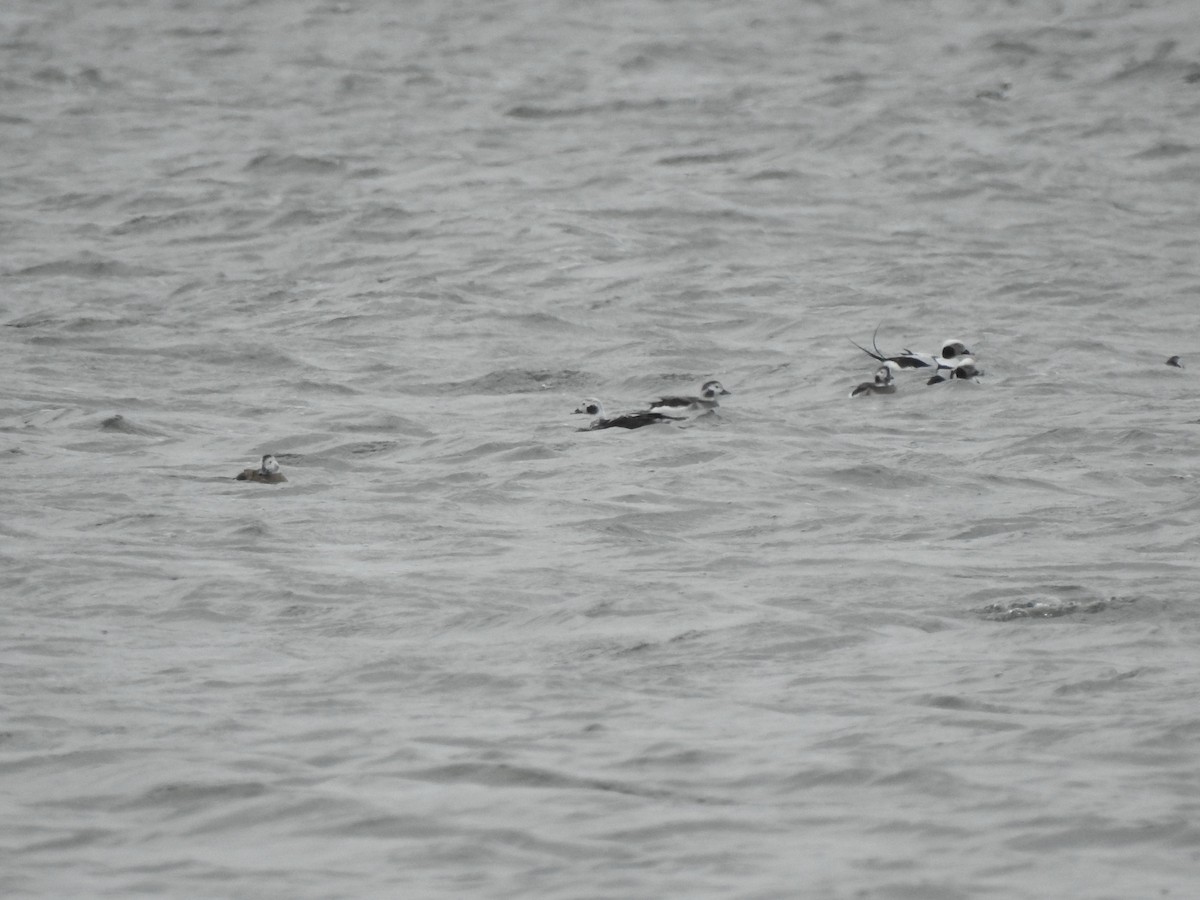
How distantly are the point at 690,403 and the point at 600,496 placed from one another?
2483mm

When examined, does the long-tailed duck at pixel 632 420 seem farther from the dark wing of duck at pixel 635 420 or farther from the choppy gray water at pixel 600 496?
the choppy gray water at pixel 600 496

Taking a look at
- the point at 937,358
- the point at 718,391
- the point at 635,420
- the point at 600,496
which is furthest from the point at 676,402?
the point at 937,358

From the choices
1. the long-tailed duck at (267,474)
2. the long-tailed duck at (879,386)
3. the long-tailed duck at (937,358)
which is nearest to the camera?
the long-tailed duck at (267,474)

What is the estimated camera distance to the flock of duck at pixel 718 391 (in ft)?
45.1

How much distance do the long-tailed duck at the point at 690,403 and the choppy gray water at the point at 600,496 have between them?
0.41m

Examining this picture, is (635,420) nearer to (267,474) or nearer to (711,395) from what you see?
(711,395)

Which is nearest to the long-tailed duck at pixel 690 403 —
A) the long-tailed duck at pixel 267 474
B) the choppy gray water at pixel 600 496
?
the choppy gray water at pixel 600 496

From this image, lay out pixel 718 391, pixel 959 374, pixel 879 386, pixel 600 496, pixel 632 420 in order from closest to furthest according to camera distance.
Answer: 1. pixel 600 496
2. pixel 632 420
3. pixel 718 391
4. pixel 879 386
5. pixel 959 374

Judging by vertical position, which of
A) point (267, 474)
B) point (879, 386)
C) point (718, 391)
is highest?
point (267, 474)

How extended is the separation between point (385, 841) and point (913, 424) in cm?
910

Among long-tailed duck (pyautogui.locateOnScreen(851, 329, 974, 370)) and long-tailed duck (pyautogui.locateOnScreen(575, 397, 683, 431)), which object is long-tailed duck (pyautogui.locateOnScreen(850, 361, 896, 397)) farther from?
long-tailed duck (pyautogui.locateOnScreen(575, 397, 683, 431))

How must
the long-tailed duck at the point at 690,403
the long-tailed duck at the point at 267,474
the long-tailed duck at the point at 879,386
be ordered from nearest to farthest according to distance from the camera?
1. the long-tailed duck at the point at 267,474
2. the long-tailed duck at the point at 690,403
3. the long-tailed duck at the point at 879,386

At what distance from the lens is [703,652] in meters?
9.79

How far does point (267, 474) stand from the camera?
44.3 feet
